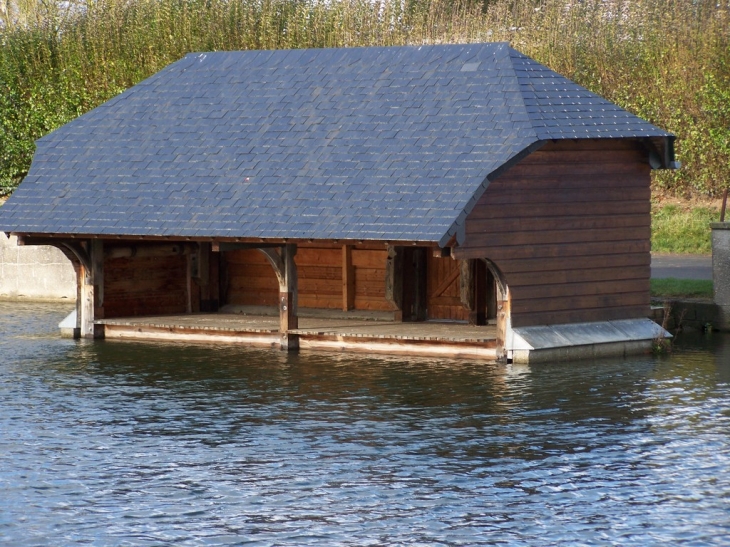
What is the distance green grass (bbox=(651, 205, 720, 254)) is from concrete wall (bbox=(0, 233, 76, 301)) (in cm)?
1288

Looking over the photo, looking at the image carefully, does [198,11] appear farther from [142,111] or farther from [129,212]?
[129,212]

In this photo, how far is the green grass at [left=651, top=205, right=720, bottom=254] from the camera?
31.8m

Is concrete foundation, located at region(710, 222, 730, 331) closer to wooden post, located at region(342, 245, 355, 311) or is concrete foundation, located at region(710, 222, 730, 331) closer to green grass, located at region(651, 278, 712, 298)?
green grass, located at region(651, 278, 712, 298)

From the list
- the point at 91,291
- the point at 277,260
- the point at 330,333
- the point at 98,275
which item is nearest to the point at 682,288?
the point at 330,333

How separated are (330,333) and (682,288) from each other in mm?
6913

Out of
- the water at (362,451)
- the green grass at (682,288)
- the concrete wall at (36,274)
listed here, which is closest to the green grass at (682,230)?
the green grass at (682,288)

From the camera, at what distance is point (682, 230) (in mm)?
32656

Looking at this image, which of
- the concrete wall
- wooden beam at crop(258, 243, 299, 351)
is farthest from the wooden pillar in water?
the concrete wall

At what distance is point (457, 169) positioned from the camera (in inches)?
822

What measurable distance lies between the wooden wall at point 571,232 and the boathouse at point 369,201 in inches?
1.1

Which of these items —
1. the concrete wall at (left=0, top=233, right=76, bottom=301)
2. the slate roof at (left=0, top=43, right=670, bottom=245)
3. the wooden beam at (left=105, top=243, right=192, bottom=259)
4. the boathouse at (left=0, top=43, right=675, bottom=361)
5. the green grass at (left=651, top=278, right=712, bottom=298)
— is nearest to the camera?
the boathouse at (left=0, top=43, right=675, bottom=361)

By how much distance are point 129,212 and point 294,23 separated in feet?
53.5

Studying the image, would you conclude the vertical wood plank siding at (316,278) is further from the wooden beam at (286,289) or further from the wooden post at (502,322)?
the wooden post at (502,322)

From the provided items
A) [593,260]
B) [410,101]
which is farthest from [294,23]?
[593,260]
